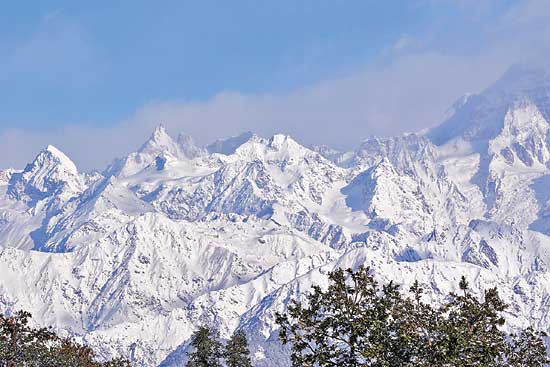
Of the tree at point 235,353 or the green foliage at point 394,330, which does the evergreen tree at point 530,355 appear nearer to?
the green foliage at point 394,330

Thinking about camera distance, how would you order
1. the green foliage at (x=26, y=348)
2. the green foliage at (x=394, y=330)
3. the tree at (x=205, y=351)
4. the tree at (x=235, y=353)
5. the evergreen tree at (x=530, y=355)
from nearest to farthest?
the green foliage at (x=394, y=330)
the evergreen tree at (x=530, y=355)
the green foliage at (x=26, y=348)
the tree at (x=205, y=351)
the tree at (x=235, y=353)

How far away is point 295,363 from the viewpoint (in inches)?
2496

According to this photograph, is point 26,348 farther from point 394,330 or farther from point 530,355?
point 530,355

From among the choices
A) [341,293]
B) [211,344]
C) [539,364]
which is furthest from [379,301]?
[211,344]

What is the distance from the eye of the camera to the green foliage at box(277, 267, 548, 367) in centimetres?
5806

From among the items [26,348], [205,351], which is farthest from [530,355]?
[205,351]

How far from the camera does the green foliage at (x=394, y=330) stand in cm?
5806

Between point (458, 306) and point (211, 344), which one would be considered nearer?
point (458, 306)

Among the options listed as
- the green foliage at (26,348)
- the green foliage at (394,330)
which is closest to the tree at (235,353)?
the green foliage at (26,348)

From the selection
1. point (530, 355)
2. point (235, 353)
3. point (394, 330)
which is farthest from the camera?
point (235, 353)

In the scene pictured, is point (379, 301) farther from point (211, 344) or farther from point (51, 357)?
point (211, 344)

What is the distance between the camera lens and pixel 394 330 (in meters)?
60.3

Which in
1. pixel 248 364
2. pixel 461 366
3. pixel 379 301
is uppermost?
pixel 248 364

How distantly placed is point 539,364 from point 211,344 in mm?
81608
